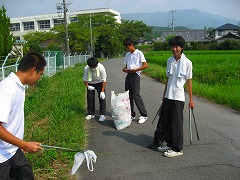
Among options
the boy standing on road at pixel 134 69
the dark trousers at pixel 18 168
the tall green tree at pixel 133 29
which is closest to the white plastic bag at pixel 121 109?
the boy standing on road at pixel 134 69

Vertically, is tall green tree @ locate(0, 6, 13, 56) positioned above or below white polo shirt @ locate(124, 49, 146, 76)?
above

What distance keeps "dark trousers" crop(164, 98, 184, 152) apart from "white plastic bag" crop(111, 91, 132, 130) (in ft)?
4.41

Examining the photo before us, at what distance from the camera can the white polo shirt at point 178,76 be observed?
14.0 ft

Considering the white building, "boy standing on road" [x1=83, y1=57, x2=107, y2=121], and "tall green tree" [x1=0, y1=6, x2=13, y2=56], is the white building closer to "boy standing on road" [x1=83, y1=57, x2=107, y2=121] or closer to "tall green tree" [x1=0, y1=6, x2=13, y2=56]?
"tall green tree" [x1=0, y1=6, x2=13, y2=56]

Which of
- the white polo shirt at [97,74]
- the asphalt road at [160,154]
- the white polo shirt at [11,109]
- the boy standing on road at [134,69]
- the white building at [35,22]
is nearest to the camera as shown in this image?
the white polo shirt at [11,109]

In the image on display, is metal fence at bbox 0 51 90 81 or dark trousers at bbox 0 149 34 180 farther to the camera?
metal fence at bbox 0 51 90 81

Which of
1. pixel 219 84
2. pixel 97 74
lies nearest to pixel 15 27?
pixel 219 84

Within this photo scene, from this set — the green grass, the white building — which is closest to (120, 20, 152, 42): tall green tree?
the white building

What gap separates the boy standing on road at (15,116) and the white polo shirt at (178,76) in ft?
8.15

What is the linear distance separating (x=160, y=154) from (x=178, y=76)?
1.35 m

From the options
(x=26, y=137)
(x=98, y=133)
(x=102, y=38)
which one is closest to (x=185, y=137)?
(x=98, y=133)

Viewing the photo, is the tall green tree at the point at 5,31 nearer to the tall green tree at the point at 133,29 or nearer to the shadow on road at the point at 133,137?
the shadow on road at the point at 133,137

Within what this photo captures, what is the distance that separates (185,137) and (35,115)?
148 inches

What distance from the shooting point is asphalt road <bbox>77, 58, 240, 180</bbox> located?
3773 millimetres
